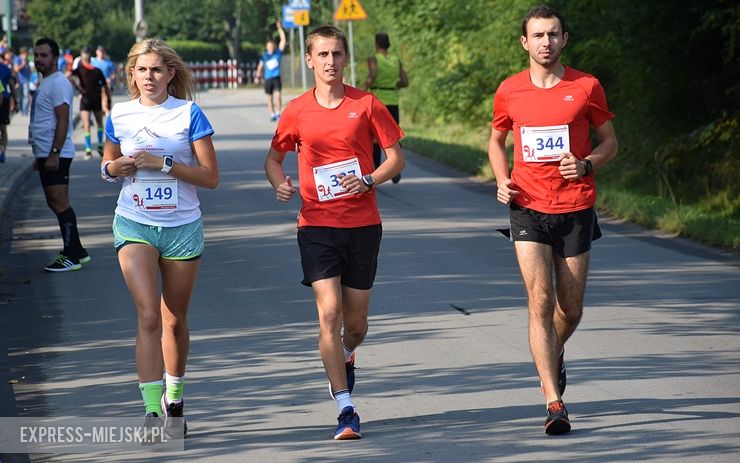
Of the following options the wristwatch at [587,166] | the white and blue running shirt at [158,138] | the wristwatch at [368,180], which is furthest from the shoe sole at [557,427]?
the white and blue running shirt at [158,138]

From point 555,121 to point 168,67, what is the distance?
6.26ft

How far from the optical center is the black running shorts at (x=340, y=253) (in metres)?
7.01

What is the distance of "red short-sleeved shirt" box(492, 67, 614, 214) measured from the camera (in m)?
7.07

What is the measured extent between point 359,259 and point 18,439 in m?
1.88

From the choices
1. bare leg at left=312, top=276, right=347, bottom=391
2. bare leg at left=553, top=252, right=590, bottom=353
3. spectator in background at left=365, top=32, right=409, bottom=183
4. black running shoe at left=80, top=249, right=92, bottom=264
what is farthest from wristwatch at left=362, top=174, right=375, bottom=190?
spectator in background at left=365, top=32, right=409, bottom=183

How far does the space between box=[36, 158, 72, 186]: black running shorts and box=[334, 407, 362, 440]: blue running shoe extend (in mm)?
6698

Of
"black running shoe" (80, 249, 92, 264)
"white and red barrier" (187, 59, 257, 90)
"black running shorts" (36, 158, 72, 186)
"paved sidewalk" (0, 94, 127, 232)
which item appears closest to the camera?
"black running shorts" (36, 158, 72, 186)

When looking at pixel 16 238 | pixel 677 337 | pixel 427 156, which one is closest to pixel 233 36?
pixel 427 156

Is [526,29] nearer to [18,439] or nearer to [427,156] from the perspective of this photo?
[18,439]

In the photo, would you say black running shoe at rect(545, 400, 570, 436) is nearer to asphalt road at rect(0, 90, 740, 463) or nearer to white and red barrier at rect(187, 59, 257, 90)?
asphalt road at rect(0, 90, 740, 463)

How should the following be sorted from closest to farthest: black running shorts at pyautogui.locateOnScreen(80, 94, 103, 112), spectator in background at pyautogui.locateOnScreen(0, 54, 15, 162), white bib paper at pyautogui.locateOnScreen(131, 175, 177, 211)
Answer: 1. white bib paper at pyautogui.locateOnScreen(131, 175, 177, 211)
2. spectator in background at pyautogui.locateOnScreen(0, 54, 15, 162)
3. black running shorts at pyautogui.locateOnScreen(80, 94, 103, 112)

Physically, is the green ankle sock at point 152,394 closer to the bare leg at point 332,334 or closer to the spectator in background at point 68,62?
the bare leg at point 332,334

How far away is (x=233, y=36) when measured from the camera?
9600 centimetres

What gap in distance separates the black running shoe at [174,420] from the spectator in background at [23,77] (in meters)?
33.4
